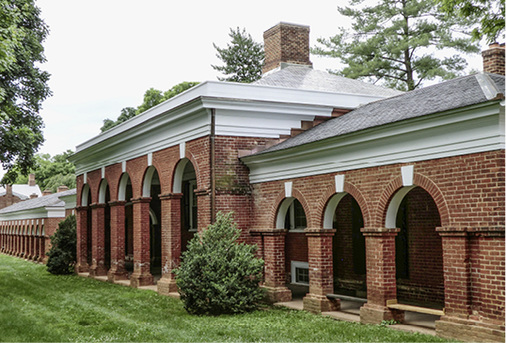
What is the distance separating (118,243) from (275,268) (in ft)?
29.6

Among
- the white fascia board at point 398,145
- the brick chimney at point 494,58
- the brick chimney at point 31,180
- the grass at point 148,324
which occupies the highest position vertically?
the brick chimney at point 31,180

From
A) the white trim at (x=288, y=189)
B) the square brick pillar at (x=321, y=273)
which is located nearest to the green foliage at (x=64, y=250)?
the white trim at (x=288, y=189)

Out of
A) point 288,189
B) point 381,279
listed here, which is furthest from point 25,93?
point 381,279

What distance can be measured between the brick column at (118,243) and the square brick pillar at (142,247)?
2.16m

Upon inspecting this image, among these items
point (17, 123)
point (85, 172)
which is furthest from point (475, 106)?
point (85, 172)

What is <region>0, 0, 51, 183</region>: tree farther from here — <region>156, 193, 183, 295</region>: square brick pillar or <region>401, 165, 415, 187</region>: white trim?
<region>401, 165, 415, 187</region>: white trim

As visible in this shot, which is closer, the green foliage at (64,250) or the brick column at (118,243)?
the brick column at (118,243)

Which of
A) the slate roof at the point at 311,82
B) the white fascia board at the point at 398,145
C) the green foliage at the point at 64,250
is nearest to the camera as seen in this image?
the white fascia board at the point at 398,145

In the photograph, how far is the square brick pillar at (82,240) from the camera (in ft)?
91.5

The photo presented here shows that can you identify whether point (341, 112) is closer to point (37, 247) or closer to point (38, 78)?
point (38, 78)

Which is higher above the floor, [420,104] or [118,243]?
[420,104]

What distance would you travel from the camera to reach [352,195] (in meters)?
13.5

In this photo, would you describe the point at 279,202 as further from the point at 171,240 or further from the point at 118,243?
the point at 118,243

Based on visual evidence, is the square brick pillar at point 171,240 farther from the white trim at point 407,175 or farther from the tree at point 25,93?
the white trim at point 407,175
